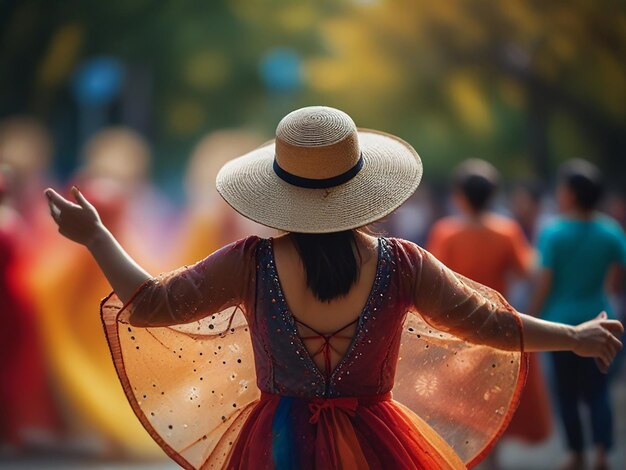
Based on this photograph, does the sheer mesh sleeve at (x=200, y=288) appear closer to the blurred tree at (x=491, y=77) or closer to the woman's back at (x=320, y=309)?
the woman's back at (x=320, y=309)

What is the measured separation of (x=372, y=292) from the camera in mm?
3236

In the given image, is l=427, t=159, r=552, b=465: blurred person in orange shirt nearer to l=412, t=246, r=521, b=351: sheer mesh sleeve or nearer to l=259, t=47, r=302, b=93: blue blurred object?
l=412, t=246, r=521, b=351: sheer mesh sleeve

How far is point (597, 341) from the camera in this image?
3428 millimetres

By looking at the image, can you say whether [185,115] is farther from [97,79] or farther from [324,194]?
[324,194]

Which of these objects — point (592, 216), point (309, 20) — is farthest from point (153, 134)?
point (592, 216)

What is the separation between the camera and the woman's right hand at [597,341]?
341 cm

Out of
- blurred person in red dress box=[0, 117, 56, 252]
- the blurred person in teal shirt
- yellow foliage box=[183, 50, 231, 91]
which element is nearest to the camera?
the blurred person in teal shirt

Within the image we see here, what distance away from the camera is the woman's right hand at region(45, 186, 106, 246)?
10.6ft

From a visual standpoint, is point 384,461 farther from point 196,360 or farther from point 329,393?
point 196,360

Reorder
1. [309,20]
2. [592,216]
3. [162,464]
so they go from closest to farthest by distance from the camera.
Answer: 1. [592,216]
2. [162,464]
3. [309,20]

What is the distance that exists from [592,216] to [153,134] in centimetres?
1956

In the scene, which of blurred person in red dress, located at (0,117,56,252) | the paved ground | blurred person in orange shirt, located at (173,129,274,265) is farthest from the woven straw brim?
blurred person in red dress, located at (0,117,56,252)

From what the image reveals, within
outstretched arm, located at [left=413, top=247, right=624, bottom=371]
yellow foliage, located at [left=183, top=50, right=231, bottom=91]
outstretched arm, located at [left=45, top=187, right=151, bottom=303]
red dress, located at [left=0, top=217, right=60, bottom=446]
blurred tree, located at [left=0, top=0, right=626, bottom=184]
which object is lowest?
yellow foliage, located at [left=183, top=50, right=231, bottom=91]

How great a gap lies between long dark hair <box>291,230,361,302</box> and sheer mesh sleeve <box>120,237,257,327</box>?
0.15 meters
